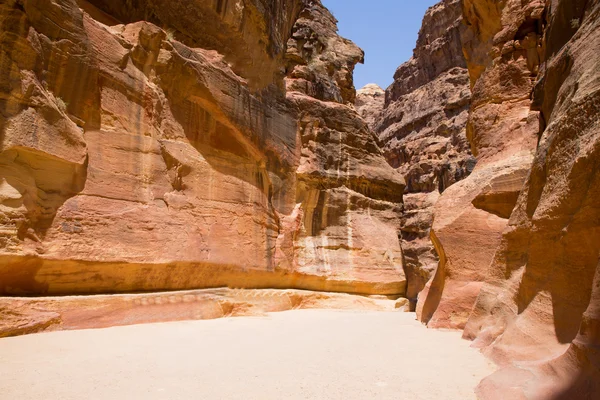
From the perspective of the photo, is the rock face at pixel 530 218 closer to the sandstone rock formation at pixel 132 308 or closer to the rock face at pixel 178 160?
the sandstone rock formation at pixel 132 308

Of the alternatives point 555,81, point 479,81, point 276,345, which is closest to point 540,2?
point 479,81

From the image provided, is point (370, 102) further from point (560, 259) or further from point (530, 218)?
point (560, 259)

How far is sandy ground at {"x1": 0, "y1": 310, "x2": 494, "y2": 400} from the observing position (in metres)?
3.48

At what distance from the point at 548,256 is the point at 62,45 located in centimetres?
850

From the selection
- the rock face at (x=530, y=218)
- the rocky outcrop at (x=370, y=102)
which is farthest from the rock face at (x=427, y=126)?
the rock face at (x=530, y=218)

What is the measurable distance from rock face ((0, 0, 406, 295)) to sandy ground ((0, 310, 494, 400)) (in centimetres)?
193

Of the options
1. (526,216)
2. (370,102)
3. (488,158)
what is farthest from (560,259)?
(370,102)

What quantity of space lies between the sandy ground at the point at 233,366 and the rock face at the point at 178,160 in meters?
1.93

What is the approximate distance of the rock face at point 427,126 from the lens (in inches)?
735

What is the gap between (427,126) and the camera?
3203cm

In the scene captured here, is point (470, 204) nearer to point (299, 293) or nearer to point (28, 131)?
point (299, 293)

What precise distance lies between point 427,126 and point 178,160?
87.0 ft

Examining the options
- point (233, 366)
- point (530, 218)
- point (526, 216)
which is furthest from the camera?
point (526, 216)

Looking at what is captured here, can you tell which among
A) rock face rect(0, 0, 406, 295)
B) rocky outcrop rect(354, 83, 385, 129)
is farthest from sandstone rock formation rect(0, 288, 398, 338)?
rocky outcrop rect(354, 83, 385, 129)
